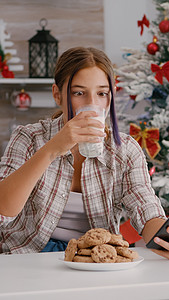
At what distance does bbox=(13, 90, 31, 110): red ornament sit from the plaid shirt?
1.85 metres

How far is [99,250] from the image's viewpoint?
1.06 metres

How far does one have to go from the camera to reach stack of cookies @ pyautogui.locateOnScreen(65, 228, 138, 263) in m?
1.05

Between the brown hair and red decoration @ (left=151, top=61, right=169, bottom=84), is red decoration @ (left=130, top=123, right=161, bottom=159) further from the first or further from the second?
the brown hair

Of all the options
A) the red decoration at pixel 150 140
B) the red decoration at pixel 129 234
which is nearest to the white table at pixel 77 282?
the red decoration at pixel 129 234

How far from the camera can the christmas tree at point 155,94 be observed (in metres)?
2.82

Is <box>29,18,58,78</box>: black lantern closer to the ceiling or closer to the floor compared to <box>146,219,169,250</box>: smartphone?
closer to the ceiling

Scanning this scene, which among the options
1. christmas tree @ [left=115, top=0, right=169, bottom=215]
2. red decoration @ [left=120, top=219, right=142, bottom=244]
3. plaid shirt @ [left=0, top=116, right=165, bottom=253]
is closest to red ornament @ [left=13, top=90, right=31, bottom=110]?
christmas tree @ [left=115, top=0, right=169, bottom=215]

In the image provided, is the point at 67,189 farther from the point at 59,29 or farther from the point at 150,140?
the point at 59,29

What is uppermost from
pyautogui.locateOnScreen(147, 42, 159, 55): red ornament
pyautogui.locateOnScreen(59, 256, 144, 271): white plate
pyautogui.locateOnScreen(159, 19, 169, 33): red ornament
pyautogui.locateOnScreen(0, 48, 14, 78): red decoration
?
pyautogui.locateOnScreen(159, 19, 169, 33): red ornament

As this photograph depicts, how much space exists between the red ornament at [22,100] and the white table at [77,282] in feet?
8.18

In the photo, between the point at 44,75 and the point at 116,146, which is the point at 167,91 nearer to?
the point at 44,75

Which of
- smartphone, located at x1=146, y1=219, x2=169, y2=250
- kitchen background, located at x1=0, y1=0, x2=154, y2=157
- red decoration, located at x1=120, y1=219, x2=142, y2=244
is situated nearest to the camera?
smartphone, located at x1=146, y1=219, x2=169, y2=250

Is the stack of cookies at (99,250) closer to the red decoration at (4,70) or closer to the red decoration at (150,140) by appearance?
the red decoration at (150,140)

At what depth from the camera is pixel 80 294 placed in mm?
879
